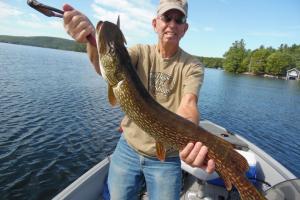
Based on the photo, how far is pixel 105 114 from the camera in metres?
18.2

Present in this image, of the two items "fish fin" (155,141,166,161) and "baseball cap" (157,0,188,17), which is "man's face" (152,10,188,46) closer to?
"baseball cap" (157,0,188,17)

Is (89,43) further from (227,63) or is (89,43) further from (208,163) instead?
(227,63)

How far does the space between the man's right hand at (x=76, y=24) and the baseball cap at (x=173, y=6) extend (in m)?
0.94

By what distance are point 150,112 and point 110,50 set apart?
2.39 feet

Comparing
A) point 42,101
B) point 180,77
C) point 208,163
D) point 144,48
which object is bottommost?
point 42,101

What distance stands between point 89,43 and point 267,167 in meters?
5.93

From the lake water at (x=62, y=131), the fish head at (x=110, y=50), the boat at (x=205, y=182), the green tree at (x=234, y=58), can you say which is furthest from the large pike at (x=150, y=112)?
the green tree at (x=234, y=58)

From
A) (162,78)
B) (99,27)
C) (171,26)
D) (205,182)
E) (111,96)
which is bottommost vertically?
(205,182)

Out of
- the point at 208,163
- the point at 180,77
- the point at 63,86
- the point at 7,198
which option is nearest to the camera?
the point at 208,163

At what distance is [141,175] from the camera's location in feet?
11.7

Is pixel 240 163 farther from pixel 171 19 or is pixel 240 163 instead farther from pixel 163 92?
pixel 171 19

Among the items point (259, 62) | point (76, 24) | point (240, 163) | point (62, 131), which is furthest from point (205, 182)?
point (259, 62)

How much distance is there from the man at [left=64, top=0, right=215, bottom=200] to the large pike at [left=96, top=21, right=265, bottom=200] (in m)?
0.36

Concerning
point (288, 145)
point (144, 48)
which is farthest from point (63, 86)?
point (144, 48)
